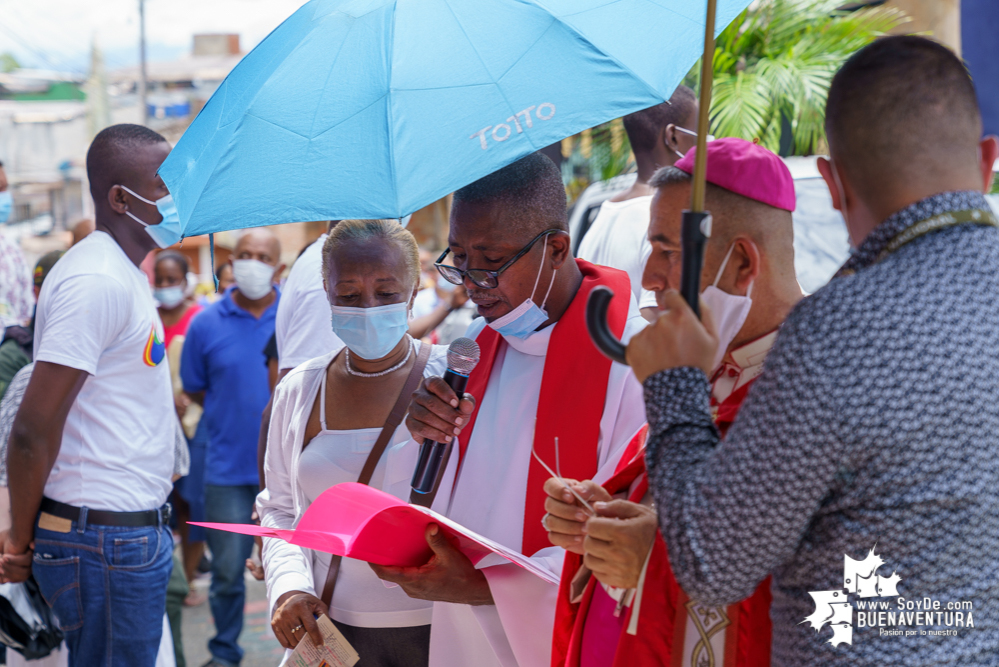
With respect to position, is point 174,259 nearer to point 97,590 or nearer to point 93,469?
point 93,469

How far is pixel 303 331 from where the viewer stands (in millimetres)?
4336

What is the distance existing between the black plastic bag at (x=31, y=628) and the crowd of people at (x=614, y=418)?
0.07 m

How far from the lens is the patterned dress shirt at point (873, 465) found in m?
1.31

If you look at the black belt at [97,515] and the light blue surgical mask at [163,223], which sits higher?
the light blue surgical mask at [163,223]

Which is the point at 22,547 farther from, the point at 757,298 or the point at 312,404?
the point at 757,298

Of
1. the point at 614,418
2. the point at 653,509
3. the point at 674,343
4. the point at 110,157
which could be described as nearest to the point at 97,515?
the point at 110,157

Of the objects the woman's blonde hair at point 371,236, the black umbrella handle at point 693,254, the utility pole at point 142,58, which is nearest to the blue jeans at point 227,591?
the woman's blonde hair at point 371,236

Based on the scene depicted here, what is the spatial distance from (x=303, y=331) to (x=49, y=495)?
135cm

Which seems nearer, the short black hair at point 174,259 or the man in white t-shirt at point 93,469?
the man in white t-shirt at point 93,469

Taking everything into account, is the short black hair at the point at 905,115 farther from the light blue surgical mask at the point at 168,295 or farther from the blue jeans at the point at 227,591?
the light blue surgical mask at the point at 168,295

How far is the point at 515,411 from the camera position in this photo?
267cm

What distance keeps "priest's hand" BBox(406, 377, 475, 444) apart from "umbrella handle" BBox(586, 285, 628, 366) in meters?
0.92

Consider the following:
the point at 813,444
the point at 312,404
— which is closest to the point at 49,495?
the point at 312,404

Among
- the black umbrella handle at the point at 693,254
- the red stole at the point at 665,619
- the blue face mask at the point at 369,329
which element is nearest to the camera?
the black umbrella handle at the point at 693,254
